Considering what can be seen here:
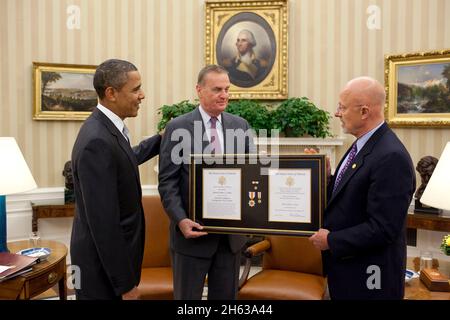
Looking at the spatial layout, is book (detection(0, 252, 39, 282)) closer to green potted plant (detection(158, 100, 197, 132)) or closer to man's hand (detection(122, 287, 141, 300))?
man's hand (detection(122, 287, 141, 300))

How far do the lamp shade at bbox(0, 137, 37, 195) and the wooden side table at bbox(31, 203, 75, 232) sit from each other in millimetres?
2391

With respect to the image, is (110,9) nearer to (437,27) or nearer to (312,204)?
(437,27)

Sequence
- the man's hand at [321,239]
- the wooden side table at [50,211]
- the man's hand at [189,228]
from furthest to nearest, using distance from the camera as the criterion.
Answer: the wooden side table at [50,211], the man's hand at [189,228], the man's hand at [321,239]

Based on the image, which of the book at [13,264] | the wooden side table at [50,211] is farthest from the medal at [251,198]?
the wooden side table at [50,211]

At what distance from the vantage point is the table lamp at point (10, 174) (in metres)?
2.92

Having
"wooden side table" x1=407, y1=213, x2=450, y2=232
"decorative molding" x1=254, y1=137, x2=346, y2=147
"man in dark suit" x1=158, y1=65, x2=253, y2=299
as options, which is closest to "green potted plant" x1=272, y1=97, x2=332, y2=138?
"decorative molding" x1=254, y1=137, x2=346, y2=147

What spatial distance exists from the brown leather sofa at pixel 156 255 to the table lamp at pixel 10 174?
110 cm

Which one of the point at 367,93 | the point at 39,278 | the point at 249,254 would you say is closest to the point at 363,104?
the point at 367,93

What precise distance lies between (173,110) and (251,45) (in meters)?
1.41

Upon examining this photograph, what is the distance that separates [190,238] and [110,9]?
14.0ft

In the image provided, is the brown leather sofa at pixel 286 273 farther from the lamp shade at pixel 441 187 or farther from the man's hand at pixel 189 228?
the lamp shade at pixel 441 187

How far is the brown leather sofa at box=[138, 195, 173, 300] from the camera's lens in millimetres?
3326

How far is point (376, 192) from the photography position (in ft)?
6.63
